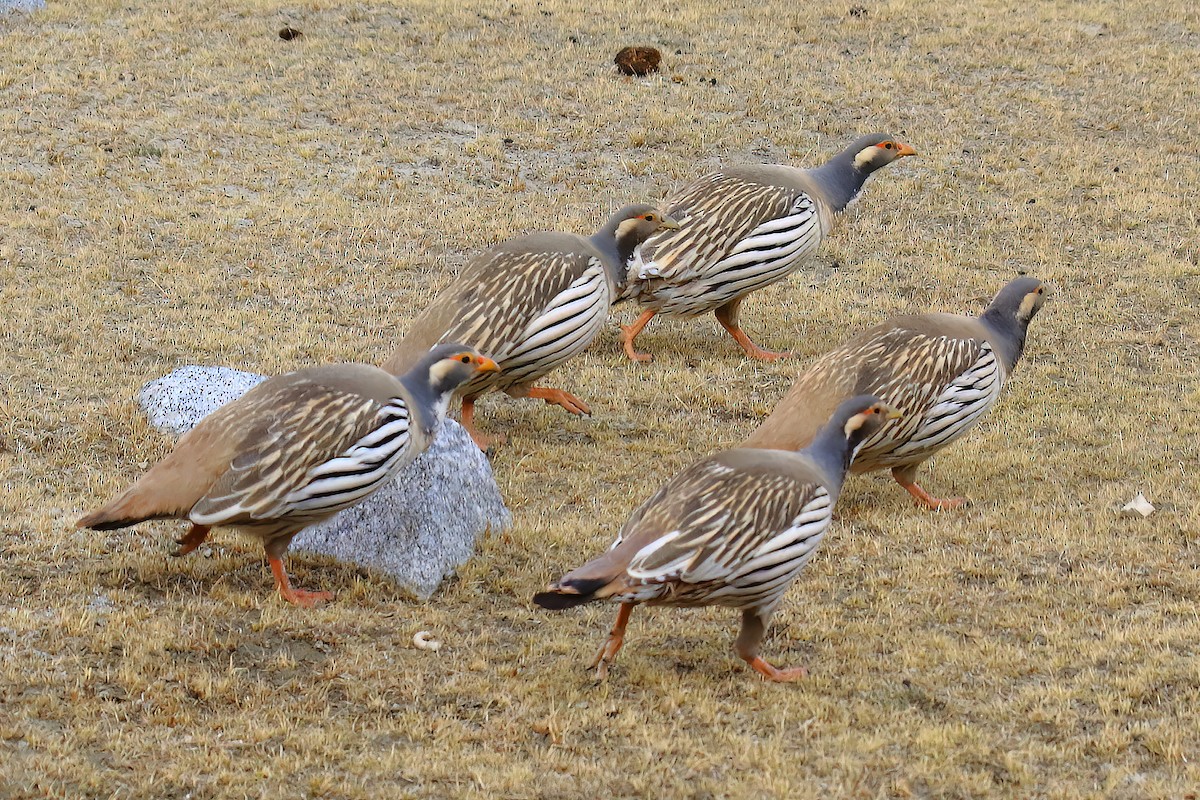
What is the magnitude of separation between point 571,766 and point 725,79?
13798 millimetres

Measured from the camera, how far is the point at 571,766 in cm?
612

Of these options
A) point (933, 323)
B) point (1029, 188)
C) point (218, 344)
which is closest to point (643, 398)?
point (933, 323)

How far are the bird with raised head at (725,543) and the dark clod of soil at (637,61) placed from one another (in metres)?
11.9

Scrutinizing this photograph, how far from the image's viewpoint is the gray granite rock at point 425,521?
26.5 ft

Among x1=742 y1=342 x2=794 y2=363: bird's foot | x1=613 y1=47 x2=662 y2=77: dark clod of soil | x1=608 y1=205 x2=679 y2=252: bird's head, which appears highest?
x1=608 y1=205 x2=679 y2=252: bird's head

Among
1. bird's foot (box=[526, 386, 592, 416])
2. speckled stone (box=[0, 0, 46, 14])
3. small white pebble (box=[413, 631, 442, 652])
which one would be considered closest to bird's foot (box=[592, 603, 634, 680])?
small white pebble (box=[413, 631, 442, 652])

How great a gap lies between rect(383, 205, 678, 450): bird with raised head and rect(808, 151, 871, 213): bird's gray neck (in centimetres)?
241

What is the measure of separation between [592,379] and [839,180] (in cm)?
299

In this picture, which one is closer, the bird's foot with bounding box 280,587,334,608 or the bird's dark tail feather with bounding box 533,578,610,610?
the bird's dark tail feather with bounding box 533,578,610,610

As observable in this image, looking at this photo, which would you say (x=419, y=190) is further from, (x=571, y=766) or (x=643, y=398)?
(x=571, y=766)

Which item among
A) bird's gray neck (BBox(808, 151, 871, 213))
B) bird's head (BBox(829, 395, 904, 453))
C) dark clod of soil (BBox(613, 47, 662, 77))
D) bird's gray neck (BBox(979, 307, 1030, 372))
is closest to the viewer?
bird's head (BBox(829, 395, 904, 453))

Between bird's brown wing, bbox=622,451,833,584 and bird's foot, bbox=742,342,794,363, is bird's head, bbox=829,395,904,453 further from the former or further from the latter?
bird's foot, bbox=742,342,794,363

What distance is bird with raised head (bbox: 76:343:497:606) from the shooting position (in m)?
7.14

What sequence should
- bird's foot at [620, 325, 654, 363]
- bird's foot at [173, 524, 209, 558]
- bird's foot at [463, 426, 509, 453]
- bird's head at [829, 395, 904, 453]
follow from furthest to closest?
bird's foot at [620, 325, 654, 363], bird's foot at [463, 426, 509, 453], bird's foot at [173, 524, 209, 558], bird's head at [829, 395, 904, 453]
